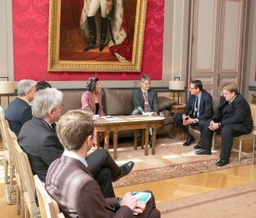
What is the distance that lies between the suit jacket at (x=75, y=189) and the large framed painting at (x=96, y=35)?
4.50 metres

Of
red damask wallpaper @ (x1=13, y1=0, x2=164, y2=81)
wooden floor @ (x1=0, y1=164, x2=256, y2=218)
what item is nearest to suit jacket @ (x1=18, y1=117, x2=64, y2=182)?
Answer: wooden floor @ (x1=0, y1=164, x2=256, y2=218)

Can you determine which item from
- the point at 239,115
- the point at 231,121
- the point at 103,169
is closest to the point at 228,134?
the point at 231,121

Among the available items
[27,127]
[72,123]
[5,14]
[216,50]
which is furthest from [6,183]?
[216,50]

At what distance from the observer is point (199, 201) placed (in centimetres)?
348

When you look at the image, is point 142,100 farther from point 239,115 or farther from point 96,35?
point 239,115

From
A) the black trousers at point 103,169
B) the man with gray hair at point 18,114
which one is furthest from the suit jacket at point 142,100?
the black trousers at point 103,169

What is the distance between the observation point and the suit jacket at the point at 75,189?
5.21 feet

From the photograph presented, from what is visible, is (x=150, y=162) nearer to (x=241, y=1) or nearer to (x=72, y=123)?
(x=72, y=123)

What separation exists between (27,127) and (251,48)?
7.19m

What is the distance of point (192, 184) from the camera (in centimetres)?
400

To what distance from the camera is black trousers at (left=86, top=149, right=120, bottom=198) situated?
9.04 feet

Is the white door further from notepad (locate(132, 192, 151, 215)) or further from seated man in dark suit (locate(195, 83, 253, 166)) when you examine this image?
notepad (locate(132, 192, 151, 215))

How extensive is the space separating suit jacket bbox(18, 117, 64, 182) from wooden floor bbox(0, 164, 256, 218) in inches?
45.4

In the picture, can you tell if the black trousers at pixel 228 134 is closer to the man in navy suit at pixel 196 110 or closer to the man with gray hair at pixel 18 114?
the man in navy suit at pixel 196 110
